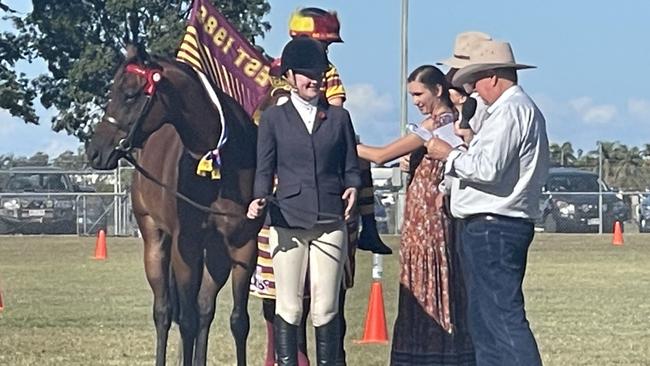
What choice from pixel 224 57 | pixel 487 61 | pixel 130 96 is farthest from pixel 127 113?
pixel 487 61

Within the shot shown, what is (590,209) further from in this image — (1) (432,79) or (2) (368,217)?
(1) (432,79)

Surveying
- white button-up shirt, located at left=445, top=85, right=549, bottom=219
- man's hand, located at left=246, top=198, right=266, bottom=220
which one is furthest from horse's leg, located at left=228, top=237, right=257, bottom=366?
white button-up shirt, located at left=445, top=85, right=549, bottom=219

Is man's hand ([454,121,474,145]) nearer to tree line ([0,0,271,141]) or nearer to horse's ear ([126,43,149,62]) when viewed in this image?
horse's ear ([126,43,149,62])

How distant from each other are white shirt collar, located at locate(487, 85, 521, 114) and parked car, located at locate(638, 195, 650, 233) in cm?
2462

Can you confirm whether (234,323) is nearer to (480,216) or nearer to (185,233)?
(185,233)

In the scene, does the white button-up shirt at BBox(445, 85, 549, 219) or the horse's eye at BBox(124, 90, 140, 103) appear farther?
the horse's eye at BBox(124, 90, 140, 103)

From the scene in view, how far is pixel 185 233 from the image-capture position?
777cm

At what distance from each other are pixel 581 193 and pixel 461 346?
23030 mm

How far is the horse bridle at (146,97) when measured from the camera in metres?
7.36

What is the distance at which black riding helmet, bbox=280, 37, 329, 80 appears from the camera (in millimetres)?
6855

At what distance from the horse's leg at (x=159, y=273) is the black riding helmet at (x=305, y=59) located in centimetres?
158

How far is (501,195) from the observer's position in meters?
6.41

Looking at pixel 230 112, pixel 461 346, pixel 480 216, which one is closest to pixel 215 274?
pixel 230 112

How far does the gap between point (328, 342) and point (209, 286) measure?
1.18 m
